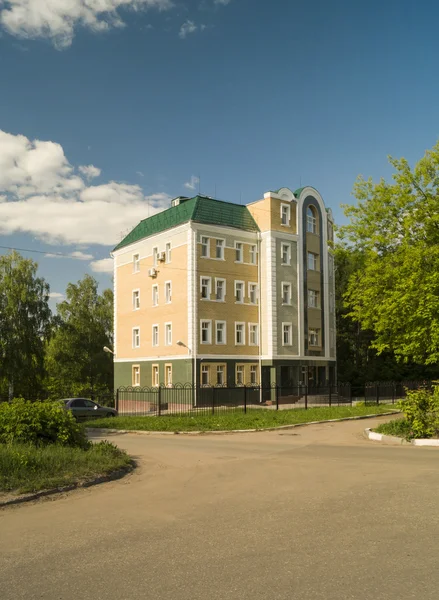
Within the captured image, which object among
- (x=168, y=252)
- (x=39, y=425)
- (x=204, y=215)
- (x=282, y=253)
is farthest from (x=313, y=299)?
(x=39, y=425)

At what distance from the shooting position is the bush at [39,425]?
12.5 meters

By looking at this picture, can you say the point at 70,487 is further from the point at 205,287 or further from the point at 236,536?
the point at 205,287

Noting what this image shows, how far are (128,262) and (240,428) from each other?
90.3ft

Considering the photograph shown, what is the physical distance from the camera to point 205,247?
40812 millimetres

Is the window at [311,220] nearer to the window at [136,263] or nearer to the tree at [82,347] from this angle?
the window at [136,263]

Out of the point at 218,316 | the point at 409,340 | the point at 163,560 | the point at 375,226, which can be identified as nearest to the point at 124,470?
the point at 163,560

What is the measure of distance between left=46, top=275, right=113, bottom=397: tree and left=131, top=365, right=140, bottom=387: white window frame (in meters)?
15.0

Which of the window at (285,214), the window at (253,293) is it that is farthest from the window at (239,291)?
the window at (285,214)

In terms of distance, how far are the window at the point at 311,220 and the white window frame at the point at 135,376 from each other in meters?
16.4

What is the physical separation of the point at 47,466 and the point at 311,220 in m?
37.4

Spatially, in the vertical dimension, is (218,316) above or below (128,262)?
below

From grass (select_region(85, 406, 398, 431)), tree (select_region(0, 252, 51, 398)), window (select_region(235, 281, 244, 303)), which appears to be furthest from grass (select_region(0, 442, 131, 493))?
tree (select_region(0, 252, 51, 398))

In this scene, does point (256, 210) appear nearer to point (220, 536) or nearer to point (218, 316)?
point (218, 316)

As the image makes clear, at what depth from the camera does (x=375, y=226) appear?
34.4 metres
